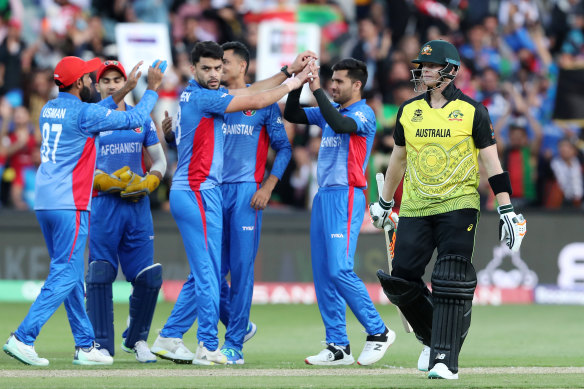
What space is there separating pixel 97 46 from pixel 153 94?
28.4 ft

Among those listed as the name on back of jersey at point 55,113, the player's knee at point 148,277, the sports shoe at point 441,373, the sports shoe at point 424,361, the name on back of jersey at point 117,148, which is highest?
the name on back of jersey at point 55,113

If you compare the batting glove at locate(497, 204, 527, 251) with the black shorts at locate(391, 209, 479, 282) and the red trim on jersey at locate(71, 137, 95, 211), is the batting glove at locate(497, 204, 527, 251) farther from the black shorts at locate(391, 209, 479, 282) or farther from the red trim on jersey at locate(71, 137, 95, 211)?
the red trim on jersey at locate(71, 137, 95, 211)

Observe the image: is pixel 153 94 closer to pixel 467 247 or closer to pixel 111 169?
pixel 111 169

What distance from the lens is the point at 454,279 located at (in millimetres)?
7199

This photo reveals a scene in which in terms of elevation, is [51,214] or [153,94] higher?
[153,94]

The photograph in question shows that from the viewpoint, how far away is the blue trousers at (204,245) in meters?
8.19

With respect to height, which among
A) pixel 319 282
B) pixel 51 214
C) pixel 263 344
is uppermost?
pixel 51 214

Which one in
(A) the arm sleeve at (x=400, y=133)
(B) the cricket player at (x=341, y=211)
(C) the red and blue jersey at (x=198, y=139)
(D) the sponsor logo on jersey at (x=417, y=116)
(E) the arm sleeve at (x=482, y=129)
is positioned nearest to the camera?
(E) the arm sleeve at (x=482, y=129)

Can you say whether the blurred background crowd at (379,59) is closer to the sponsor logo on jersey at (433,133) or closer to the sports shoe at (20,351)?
the sports shoe at (20,351)

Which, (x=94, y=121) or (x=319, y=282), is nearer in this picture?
(x=94, y=121)

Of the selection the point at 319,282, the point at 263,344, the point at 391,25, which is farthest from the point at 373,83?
the point at 319,282

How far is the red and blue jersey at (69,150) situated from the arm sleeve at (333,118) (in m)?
1.44

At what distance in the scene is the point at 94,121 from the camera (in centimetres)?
816

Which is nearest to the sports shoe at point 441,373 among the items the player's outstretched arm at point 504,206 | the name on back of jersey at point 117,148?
the player's outstretched arm at point 504,206
